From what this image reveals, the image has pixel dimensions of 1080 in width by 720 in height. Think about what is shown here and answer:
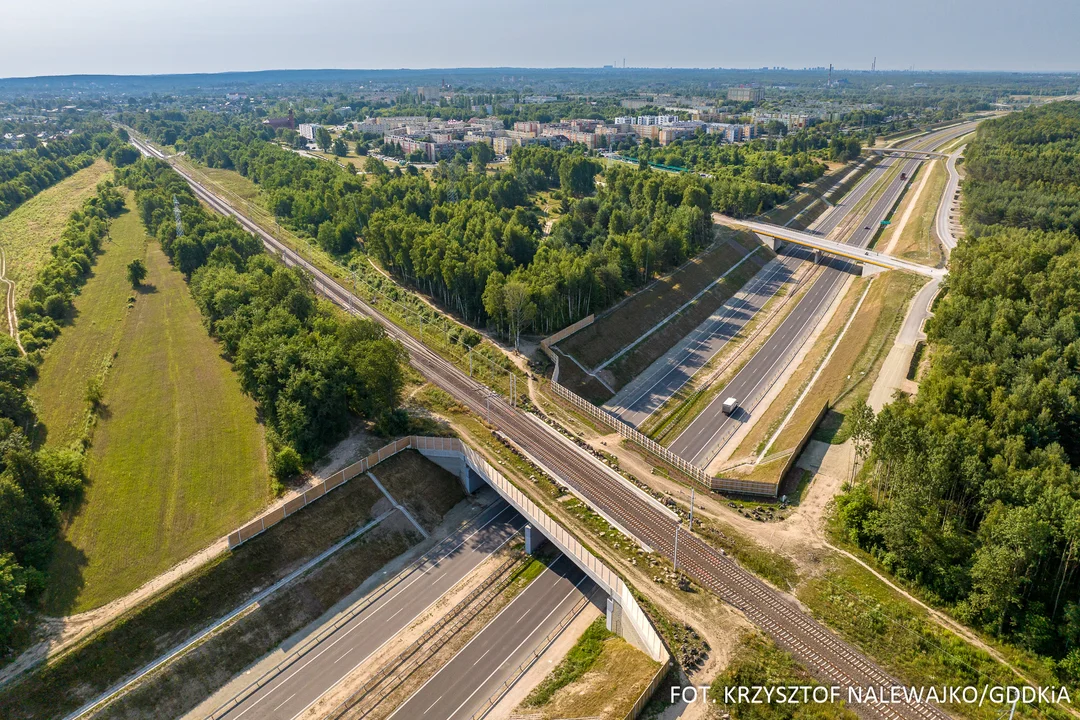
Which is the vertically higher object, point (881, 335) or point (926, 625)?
point (881, 335)

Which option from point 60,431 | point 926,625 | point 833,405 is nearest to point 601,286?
point 833,405

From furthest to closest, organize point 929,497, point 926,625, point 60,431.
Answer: point 60,431
point 929,497
point 926,625

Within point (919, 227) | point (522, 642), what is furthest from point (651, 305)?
point (919, 227)

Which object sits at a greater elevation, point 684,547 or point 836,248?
point 836,248

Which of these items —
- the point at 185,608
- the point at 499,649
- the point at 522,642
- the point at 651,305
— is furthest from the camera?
the point at 651,305

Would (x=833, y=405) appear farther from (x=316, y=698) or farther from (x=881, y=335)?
(x=316, y=698)

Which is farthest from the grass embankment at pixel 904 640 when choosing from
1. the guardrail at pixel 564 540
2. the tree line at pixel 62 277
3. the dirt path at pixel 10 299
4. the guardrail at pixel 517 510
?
the dirt path at pixel 10 299

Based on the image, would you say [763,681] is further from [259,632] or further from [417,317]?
[417,317]
